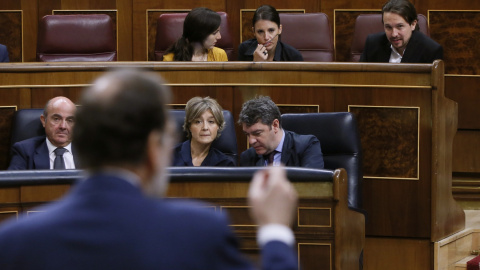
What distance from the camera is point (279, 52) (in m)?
3.04

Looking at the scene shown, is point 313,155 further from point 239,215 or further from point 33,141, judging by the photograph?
point 33,141

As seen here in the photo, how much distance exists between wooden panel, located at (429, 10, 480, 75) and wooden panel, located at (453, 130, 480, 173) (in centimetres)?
25

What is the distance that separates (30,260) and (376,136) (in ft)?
6.61

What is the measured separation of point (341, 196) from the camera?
6.34ft

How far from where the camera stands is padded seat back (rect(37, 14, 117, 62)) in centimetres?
333

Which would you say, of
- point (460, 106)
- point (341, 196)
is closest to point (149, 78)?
point (341, 196)

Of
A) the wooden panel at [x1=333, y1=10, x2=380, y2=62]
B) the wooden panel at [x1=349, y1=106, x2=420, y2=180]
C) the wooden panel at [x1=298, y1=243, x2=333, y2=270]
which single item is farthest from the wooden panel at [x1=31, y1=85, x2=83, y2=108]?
the wooden panel at [x1=333, y1=10, x2=380, y2=62]

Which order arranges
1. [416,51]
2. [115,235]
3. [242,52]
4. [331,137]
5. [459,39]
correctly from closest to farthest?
[115,235] < [331,137] < [416,51] < [242,52] < [459,39]

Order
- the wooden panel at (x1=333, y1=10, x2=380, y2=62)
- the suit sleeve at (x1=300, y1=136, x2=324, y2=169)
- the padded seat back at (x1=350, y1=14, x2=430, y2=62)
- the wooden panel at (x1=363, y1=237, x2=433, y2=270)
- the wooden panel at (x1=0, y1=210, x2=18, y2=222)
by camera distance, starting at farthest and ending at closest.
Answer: the wooden panel at (x1=333, y1=10, x2=380, y2=62) → the padded seat back at (x1=350, y1=14, x2=430, y2=62) → the wooden panel at (x1=363, y1=237, x2=433, y2=270) → the suit sleeve at (x1=300, y1=136, x2=324, y2=169) → the wooden panel at (x1=0, y1=210, x2=18, y2=222)

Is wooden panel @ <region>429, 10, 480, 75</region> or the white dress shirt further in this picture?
wooden panel @ <region>429, 10, 480, 75</region>

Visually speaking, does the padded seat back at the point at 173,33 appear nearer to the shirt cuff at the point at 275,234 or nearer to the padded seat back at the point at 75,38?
the padded seat back at the point at 75,38

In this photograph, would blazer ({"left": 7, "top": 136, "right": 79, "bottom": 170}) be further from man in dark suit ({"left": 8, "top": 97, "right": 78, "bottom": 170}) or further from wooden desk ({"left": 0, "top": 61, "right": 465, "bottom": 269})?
wooden desk ({"left": 0, "top": 61, "right": 465, "bottom": 269})

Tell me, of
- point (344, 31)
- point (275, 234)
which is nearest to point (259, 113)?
point (344, 31)

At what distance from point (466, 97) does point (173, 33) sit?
113 centimetres
